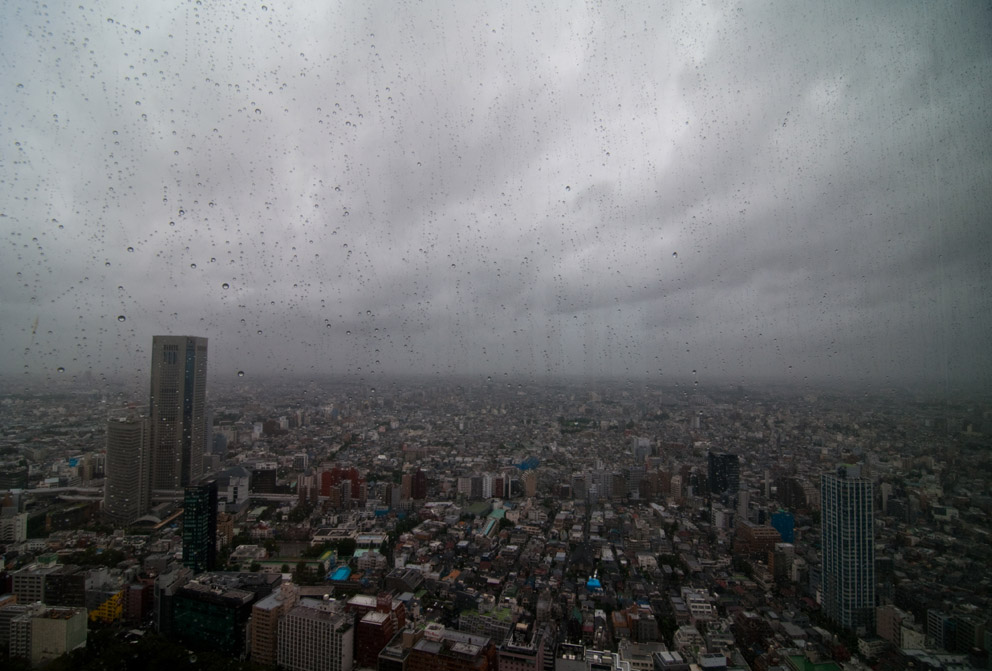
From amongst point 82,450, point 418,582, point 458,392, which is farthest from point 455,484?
point 82,450

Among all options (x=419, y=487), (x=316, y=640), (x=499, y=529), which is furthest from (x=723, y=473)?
(x=316, y=640)

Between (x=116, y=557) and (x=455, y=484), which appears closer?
(x=116, y=557)

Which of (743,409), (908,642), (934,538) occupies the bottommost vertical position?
(908,642)

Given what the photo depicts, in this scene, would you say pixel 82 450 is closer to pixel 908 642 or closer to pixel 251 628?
pixel 251 628

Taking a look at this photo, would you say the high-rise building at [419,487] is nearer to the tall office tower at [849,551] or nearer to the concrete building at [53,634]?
the concrete building at [53,634]

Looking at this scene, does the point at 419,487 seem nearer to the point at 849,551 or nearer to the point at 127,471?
the point at 127,471

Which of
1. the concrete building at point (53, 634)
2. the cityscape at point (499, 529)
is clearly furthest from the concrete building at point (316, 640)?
the concrete building at point (53, 634)

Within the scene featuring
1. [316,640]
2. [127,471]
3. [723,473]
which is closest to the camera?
[316,640]
